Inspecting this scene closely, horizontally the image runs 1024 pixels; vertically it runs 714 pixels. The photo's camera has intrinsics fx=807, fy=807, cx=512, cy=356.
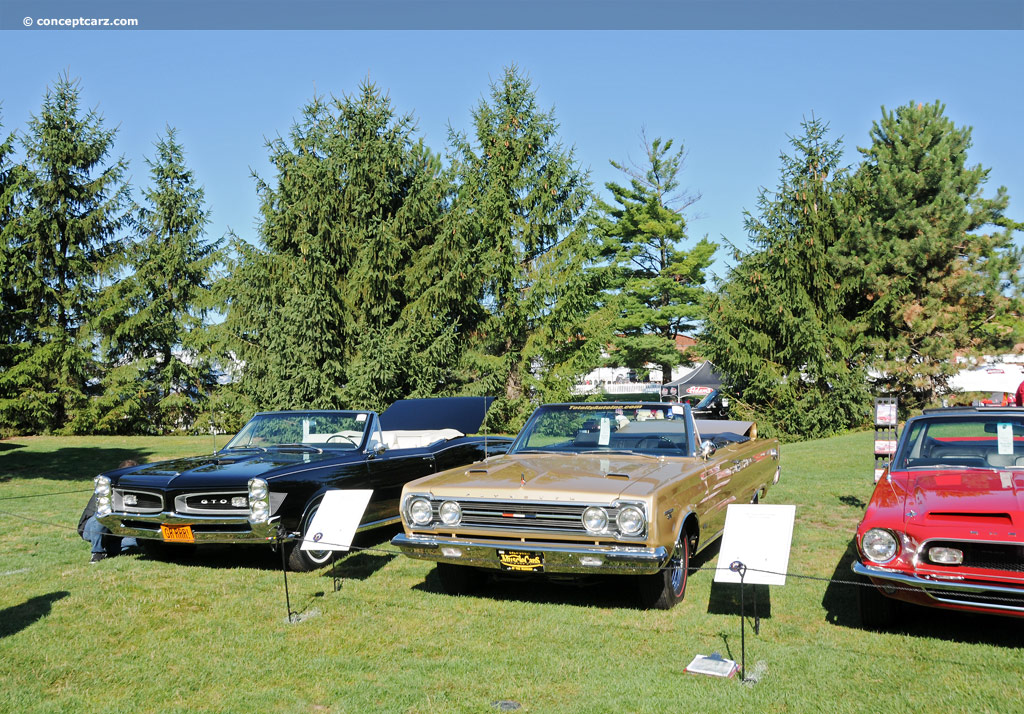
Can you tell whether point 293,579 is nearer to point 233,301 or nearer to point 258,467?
point 258,467

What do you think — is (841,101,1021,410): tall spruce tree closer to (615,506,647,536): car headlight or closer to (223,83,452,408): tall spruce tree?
(223,83,452,408): tall spruce tree

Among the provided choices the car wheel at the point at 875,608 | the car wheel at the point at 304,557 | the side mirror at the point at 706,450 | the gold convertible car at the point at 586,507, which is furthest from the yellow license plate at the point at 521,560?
the car wheel at the point at 304,557

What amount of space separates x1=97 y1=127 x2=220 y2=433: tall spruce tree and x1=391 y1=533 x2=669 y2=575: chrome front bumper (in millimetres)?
28920

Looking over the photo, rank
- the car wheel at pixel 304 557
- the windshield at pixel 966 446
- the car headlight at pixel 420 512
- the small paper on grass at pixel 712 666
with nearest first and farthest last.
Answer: the small paper on grass at pixel 712 666
the car headlight at pixel 420 512
the windshield at pixel 966 446
the car wheel at pixel 304 557

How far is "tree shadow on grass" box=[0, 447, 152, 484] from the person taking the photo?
16438mm

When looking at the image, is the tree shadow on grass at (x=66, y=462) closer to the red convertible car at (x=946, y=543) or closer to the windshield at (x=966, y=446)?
the windshield at (x=966, y=446)

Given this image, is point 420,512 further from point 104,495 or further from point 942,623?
point 942,623

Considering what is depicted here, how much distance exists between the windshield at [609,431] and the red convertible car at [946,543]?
5.96ft

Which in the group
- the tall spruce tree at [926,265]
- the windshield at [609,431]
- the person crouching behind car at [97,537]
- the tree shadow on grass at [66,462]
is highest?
the tall spruce tree at [926,265]

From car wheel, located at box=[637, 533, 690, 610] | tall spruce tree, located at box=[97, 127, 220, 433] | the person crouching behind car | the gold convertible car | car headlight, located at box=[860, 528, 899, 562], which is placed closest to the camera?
car headlight, located at box=[860, 528, 899, 562]

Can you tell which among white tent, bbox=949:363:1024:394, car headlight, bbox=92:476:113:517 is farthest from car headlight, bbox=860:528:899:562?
white tent, bbox=949:363:1024:394

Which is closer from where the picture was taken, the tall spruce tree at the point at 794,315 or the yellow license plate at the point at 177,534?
the yellow license plate at the point at 177,534

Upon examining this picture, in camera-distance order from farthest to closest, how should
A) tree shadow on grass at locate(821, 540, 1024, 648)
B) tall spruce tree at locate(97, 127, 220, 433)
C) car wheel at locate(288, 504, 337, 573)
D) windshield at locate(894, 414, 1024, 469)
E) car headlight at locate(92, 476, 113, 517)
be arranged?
1. tall spruce tree at locate(97, 127, 220, 433)
2. car headlight at locate(92, 476, 113, 517)
3. car wheel at locate(288, 504, 337, 573)
4. windshield at locate(894, 414, 1024, 469)
5. tree shadow on grass at locate(821, 540, 1024, 648)

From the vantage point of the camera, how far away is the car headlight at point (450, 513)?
5938mm
